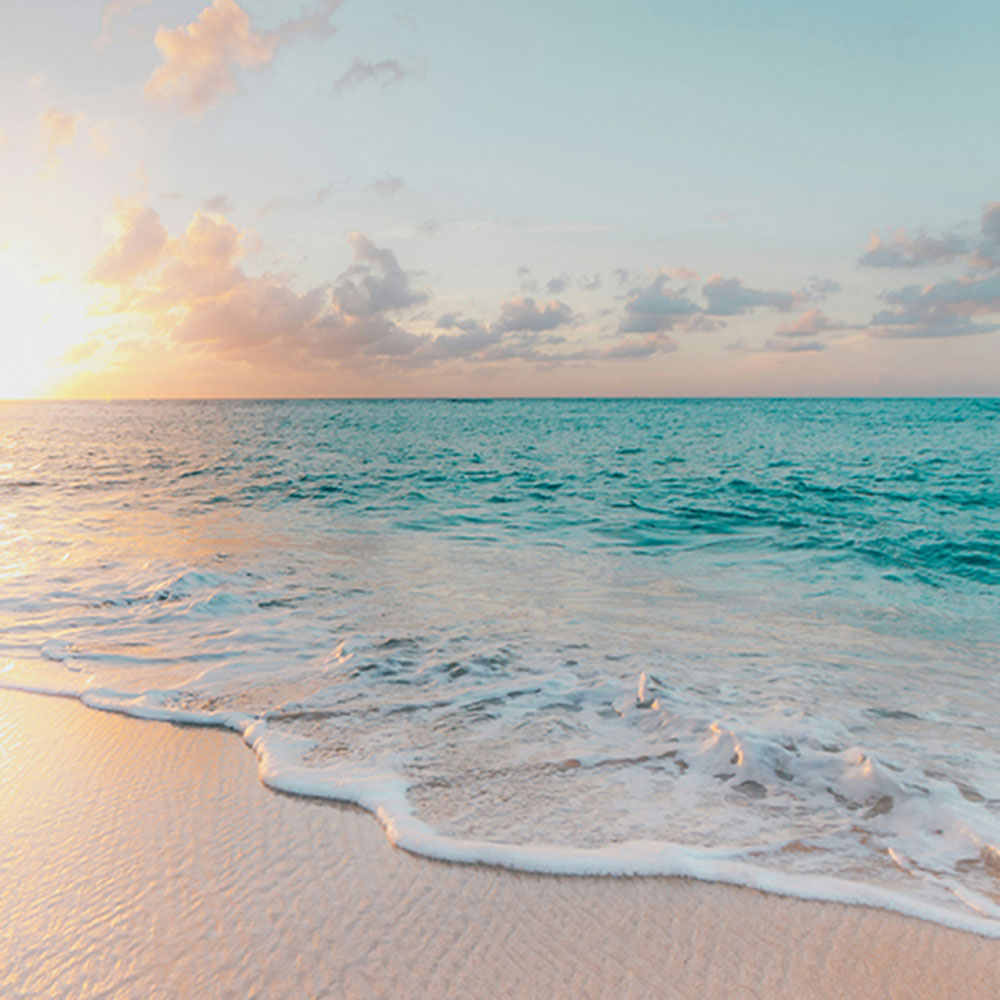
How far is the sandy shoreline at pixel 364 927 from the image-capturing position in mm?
2189

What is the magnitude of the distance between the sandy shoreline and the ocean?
160 mm

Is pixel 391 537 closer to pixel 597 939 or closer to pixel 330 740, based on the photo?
pixel 330 740

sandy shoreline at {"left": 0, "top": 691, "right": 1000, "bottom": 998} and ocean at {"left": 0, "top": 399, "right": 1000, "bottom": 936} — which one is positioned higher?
sandy shoreline at {"left": 0, "top": 691, "right": 1000, "bottom": 998}

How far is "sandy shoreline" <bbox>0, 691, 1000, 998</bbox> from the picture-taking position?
2189 millimetres

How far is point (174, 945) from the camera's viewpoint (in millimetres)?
2344

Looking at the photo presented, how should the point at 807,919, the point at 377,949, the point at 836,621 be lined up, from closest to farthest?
the point at 377,949 < the point at 807,919 < the point at 836,621

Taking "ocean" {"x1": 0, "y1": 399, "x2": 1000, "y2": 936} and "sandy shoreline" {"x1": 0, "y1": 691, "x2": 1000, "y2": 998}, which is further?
"ocean" {"x1": 0, "y1": 399, "x2": 1000, "y2": 936}

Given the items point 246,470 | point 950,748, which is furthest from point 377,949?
point 246,470

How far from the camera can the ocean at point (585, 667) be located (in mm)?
3053

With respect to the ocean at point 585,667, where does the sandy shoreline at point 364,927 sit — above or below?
above

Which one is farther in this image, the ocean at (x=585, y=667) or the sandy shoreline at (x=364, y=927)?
the ocean at (x=585, y=667)

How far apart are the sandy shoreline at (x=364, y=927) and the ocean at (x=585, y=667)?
16 centimetres

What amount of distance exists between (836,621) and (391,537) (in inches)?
273

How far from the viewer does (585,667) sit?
17.5 feet
